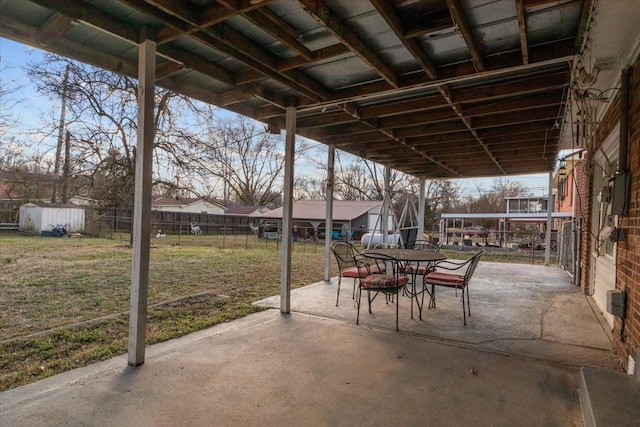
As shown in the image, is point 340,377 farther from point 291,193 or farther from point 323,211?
point 323,211

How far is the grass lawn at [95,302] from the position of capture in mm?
2953

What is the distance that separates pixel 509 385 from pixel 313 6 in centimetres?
280

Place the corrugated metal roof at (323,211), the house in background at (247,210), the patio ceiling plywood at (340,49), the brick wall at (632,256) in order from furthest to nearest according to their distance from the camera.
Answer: the house in background at (247,210) < the corrugated metal roof at (323,211) < the brick wall at (632,256) < the patio ceiling plywood at (340,49)

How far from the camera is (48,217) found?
1694 cm

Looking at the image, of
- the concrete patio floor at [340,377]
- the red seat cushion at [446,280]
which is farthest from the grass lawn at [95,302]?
the red seat cushion at [446,280]

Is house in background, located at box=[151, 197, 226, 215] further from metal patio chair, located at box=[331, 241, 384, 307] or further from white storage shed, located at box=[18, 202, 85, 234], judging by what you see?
metal patio chair, located at box=[331, 241, 384, 307]

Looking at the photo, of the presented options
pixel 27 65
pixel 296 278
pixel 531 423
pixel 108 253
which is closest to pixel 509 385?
pixel 531 423

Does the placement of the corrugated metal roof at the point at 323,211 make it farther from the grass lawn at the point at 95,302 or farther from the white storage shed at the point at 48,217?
the grass lawn at the point at 95,302

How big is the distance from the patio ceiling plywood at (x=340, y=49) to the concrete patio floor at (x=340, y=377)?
2.38 metres

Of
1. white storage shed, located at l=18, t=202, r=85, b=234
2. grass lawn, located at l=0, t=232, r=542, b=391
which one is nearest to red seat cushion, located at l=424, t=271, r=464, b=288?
grass lawn, located at l=0, t=232, r=542, b=391

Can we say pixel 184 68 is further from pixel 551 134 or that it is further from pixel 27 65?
pixel 27 65

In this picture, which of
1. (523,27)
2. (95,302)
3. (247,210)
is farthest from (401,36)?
(247,210)

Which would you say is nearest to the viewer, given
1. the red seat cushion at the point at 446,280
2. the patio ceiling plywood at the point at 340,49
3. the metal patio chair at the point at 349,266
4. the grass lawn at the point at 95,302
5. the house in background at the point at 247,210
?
the patio ceiling plywood at the point at 340,49

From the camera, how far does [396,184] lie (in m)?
24.8
